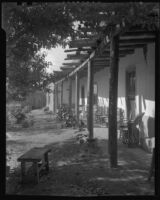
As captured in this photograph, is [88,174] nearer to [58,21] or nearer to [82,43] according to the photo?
[58,21]

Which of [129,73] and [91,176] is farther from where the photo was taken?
[129,73]

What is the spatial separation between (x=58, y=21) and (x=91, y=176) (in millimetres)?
2915

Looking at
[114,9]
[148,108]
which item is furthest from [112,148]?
[114,9]

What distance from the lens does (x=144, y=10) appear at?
4582 mm

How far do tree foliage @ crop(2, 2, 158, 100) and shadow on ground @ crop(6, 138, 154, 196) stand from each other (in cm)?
246

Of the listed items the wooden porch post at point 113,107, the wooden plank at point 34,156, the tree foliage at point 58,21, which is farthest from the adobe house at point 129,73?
the wooden plank at point 34,156

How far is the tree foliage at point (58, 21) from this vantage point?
4746mm

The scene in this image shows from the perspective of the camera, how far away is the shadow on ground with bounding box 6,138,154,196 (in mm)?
4957

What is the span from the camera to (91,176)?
224 inches

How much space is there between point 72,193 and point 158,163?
1.66 meters

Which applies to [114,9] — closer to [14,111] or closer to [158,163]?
[158,163]

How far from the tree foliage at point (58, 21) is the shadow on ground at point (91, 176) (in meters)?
2.46

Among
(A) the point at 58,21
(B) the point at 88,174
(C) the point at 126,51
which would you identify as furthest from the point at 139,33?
(B) the point at 88,174

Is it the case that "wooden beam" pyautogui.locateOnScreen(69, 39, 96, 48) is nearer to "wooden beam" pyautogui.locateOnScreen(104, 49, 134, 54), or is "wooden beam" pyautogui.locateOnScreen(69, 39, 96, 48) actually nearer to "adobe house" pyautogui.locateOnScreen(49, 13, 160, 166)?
"adobe house" pyautogui.locateOnScreen(49, 13, 160, 166)
